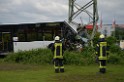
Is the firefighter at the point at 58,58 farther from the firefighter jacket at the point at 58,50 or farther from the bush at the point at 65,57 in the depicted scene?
the bush at the point at 65,57

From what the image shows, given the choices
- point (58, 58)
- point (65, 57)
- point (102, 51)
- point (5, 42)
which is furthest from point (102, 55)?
point (5, 42)

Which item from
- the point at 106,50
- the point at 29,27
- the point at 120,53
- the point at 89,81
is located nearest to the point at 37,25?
A: the point at 29,27

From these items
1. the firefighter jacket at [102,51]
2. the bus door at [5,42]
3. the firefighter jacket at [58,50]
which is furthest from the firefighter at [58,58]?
the bus door at [5,42]

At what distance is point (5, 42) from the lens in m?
29.4

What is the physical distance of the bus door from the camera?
29172 mm

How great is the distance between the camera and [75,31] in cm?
2783

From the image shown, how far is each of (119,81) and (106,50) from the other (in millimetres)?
3581

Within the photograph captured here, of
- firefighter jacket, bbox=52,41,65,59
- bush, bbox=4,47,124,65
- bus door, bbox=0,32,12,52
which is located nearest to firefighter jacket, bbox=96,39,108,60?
firefighter jacket, bbox=52,41,65,59

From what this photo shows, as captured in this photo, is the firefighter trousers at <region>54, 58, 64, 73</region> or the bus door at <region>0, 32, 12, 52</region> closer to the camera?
the firefighter trousers at <region>54, 58, 64, 73</region>

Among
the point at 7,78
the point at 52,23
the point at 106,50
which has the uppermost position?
the point at 52,23

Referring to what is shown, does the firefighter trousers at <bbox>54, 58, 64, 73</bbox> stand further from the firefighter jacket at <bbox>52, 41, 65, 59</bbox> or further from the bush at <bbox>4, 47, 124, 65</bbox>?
the bush at <bbox>4, 47, 124, 65</bbox>

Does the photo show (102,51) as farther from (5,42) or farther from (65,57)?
(5,42)

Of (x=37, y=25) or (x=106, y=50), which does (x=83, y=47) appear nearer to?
(x=37, y=25)

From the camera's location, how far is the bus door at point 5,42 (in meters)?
29.2
